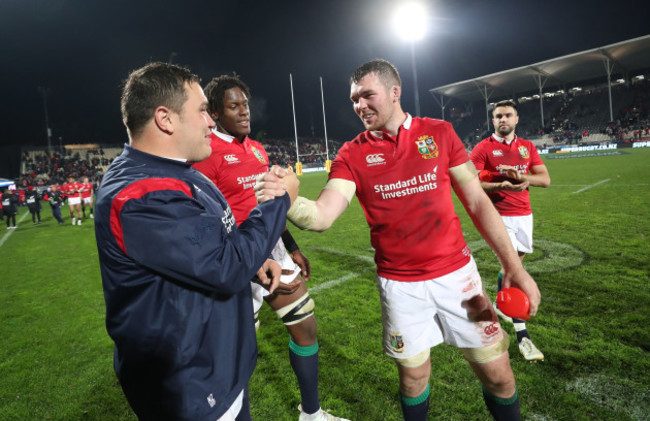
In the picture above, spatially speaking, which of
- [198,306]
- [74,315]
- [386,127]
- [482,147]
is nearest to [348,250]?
[482,147]

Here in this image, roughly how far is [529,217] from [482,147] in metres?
1.04

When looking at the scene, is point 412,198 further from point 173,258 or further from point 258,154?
point 258,154

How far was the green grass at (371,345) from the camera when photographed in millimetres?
3008

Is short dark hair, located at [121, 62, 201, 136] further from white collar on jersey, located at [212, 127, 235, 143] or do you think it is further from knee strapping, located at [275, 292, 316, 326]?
knee strapping, located at [275, 292, 316, 326]

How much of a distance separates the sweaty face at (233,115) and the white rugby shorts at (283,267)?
1099 mm

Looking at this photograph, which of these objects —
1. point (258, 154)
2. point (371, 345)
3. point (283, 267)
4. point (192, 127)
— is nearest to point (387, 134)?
point (192, 127)

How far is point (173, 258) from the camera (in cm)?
129

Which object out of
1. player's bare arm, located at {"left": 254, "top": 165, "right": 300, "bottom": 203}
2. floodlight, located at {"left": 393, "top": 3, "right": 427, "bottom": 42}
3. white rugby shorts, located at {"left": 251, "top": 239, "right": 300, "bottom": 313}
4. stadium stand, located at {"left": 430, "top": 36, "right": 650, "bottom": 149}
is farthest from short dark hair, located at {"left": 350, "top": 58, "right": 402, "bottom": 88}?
stadium stand, located at {"left": 430, "top": 36, "right": 650, "bottom": 149}

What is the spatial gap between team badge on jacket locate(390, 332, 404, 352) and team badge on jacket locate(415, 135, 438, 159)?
1.12 meters

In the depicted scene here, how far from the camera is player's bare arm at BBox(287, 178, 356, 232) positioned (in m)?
Answer: 1.96

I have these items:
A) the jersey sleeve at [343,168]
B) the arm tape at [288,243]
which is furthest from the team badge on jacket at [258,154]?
the jersey sleeve at [343,168]

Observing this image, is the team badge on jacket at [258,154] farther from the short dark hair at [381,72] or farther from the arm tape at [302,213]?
the arm tape at [302,213]

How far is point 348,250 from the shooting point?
790cm

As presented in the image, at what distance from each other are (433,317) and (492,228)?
654mm
